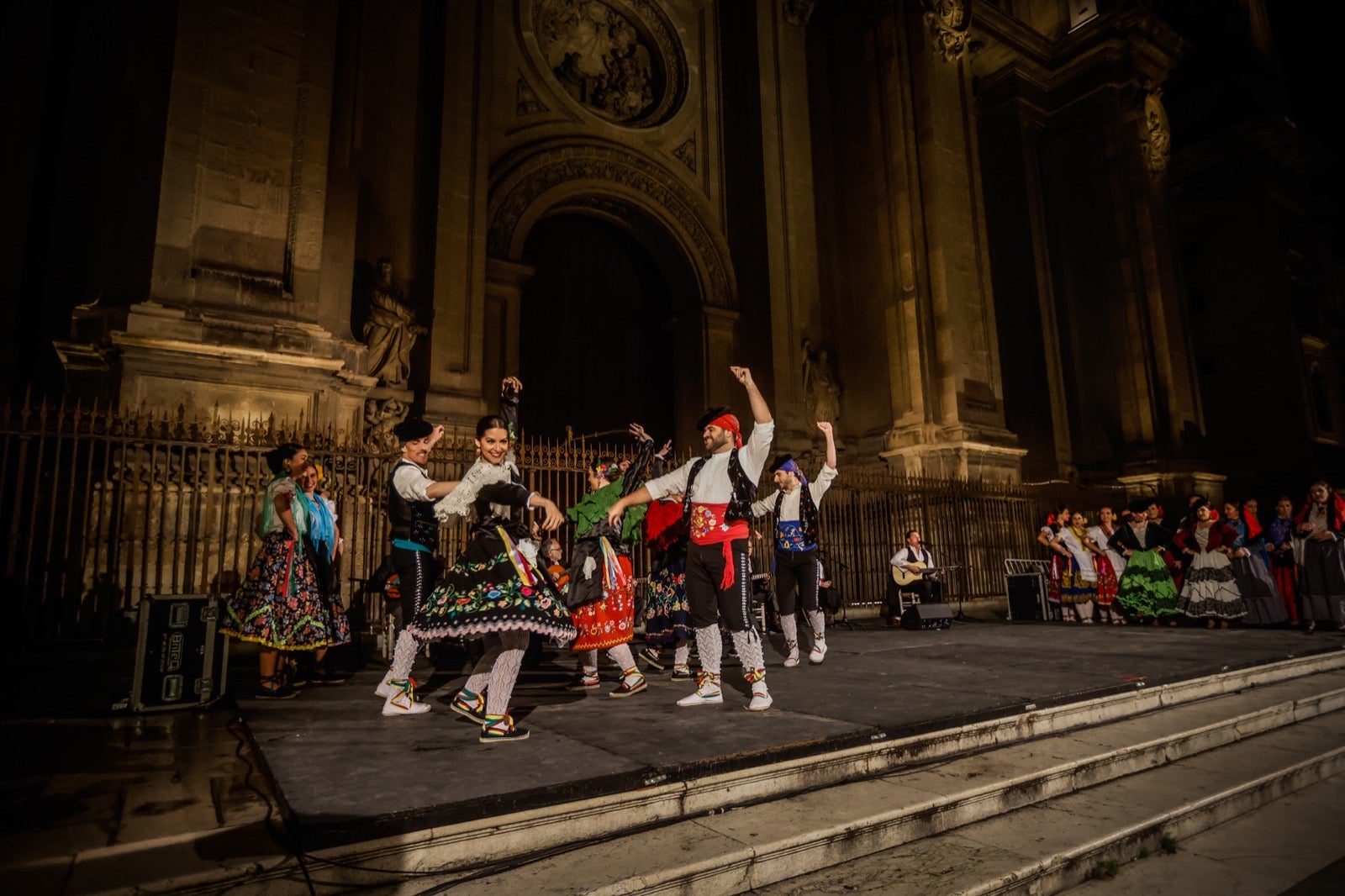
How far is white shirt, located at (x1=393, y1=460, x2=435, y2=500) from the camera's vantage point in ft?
14.9

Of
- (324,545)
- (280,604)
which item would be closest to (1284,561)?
(324,545)

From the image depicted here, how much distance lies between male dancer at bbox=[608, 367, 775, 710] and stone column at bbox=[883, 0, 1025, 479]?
10.3 m

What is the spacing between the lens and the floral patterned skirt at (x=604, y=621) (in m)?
5.37

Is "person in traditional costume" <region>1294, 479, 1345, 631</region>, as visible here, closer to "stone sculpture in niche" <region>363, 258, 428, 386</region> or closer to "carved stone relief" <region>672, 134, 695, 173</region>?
"carved stone relief" <region>672, 134, 695, 173</region>

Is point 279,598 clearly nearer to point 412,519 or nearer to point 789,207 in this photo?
point 412,519

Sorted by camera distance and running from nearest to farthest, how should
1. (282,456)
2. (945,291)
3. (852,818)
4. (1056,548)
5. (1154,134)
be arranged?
(852,818) < (282,456) < (1056,548) < (945,291) < (1154,134)

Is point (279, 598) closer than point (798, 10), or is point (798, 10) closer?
point (279, 598)

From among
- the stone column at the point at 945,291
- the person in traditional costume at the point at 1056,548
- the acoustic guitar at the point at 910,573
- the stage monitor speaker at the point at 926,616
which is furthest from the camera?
the stone column at the point at 945,291

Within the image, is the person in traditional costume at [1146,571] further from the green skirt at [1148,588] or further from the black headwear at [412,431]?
the black headwear at [412,431]

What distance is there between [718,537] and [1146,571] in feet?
29.1

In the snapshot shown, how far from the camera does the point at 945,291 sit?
15047 millimetres

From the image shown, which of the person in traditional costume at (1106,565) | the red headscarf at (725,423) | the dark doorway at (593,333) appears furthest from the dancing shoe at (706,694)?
the person in traditional costume at (1106,565)

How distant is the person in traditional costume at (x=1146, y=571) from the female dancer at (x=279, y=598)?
10.6 metres

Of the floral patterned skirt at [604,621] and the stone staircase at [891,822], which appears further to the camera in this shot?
the floral patterned skirt at [604,621]
